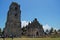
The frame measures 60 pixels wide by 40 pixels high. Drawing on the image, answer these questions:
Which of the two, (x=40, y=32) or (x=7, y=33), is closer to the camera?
(x=7, y=33)

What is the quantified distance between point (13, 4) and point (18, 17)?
5635mm

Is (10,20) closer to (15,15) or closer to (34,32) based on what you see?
(15,15)

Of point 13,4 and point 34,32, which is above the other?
point 13,4

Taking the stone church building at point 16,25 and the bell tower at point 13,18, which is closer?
the stone church building at point 16,25

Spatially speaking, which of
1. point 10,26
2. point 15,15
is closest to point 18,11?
point 15,15

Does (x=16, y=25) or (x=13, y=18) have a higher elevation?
(x=13, y=18)

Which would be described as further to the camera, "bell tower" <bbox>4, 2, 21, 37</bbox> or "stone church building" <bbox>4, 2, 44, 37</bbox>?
"bell tower" <bbox>4, 2, 21, 37</bbox>

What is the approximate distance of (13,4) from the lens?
62500 millimetres

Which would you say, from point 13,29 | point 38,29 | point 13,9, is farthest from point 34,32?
point 13,9

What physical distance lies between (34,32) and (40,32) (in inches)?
103

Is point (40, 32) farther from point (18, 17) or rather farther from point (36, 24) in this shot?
point (18, 17)

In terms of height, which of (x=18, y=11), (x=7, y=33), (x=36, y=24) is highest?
(x=18, y=11)

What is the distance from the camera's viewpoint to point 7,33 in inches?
2343

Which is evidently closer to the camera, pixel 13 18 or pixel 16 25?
pixel 16 25
